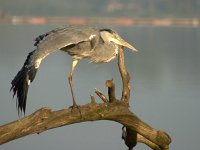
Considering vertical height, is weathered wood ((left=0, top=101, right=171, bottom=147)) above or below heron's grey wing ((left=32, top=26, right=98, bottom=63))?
below

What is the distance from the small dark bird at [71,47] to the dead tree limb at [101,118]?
0.15m

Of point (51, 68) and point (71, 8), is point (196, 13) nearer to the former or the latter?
point (71, 8)

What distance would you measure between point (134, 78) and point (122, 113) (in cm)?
1196

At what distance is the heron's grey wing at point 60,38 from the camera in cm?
512

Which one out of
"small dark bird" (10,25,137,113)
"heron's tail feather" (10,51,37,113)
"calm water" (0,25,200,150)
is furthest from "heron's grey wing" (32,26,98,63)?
"calm water" (0,25,200,150)

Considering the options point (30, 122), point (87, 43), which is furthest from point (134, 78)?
point (30, 122)

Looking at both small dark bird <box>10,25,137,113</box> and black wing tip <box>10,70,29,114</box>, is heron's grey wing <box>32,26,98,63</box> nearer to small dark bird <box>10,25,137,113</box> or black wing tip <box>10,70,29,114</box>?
small dark bird <box>10,25,137,113</box>

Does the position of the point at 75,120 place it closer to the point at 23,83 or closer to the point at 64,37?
the point at 23,83

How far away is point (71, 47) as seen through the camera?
5.84m

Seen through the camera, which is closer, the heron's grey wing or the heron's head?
the heron's grey wing

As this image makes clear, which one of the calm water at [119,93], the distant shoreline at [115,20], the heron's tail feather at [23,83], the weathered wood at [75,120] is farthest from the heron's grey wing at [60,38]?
the distant shoreline at [115,20]

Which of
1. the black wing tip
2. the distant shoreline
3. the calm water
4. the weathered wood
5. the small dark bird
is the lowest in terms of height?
the distant shoreline

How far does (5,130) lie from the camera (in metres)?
4.52

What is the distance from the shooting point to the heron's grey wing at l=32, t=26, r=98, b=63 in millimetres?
5125
